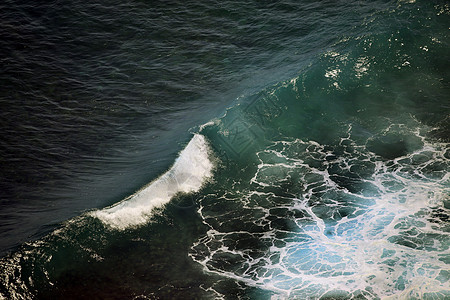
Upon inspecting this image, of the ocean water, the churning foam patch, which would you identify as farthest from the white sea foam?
the churning foam patch

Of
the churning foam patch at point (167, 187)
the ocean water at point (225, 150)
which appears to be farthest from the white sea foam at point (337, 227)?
the churning foam patch at point (167, 187)

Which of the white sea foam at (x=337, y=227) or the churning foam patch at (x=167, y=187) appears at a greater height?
the churning foam patch at (x=167, y=187)

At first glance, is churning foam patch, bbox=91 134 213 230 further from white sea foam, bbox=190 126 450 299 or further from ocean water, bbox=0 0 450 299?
white sea foam, bbox=190 126 450 299

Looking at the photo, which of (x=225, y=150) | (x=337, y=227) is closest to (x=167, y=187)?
(x=225, y=150)

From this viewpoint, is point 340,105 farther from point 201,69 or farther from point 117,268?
point 117,268

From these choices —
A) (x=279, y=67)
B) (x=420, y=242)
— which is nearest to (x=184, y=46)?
(x=279, y=67)

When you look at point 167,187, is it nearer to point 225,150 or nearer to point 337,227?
point 225,150

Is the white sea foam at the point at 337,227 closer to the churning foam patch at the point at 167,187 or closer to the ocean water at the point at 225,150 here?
the ocean water at the point at 225,150
